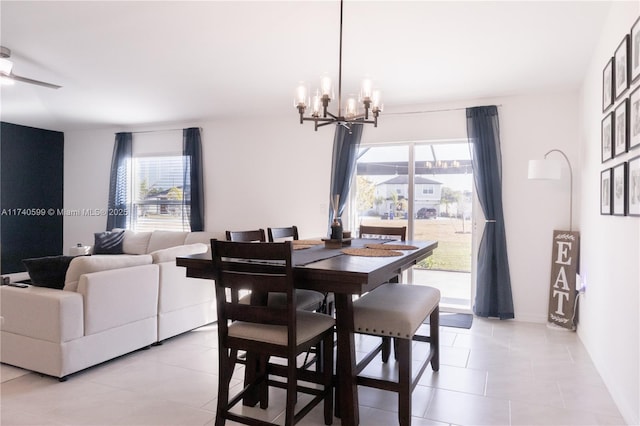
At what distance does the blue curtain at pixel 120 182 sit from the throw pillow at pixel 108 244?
77cm

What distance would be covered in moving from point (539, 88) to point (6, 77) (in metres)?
4.99

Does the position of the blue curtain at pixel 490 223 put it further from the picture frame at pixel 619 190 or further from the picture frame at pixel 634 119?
the picture frame at pixel 634 119

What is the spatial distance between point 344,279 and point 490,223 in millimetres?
3232

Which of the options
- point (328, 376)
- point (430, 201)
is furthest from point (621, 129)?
point (430, 201)

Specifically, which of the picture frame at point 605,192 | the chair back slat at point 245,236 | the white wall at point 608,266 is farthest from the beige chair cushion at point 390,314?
the picture frame at point 605,192

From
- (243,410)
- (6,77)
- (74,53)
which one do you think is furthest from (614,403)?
(6,77)

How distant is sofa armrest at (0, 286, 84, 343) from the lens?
2750 mm

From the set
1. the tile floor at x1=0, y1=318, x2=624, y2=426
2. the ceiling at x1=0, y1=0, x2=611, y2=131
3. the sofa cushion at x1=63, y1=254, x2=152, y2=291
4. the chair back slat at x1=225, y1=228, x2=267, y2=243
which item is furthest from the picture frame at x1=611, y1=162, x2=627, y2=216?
the sofa cushion at x1=63, y1=254, x2=152, y2=291

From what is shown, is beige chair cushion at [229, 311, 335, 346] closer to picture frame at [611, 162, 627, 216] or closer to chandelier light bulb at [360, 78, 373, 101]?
chandelier light bulb at [360, 78, 373, 101]

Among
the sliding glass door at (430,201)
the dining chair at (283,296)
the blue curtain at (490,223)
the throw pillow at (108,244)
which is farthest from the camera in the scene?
the throw pillow at (108,244)

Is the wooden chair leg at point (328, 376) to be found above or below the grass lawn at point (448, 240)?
below

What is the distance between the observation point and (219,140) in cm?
607

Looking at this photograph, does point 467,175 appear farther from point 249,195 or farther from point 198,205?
point 198,205

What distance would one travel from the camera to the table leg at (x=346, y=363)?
213 centimetres
